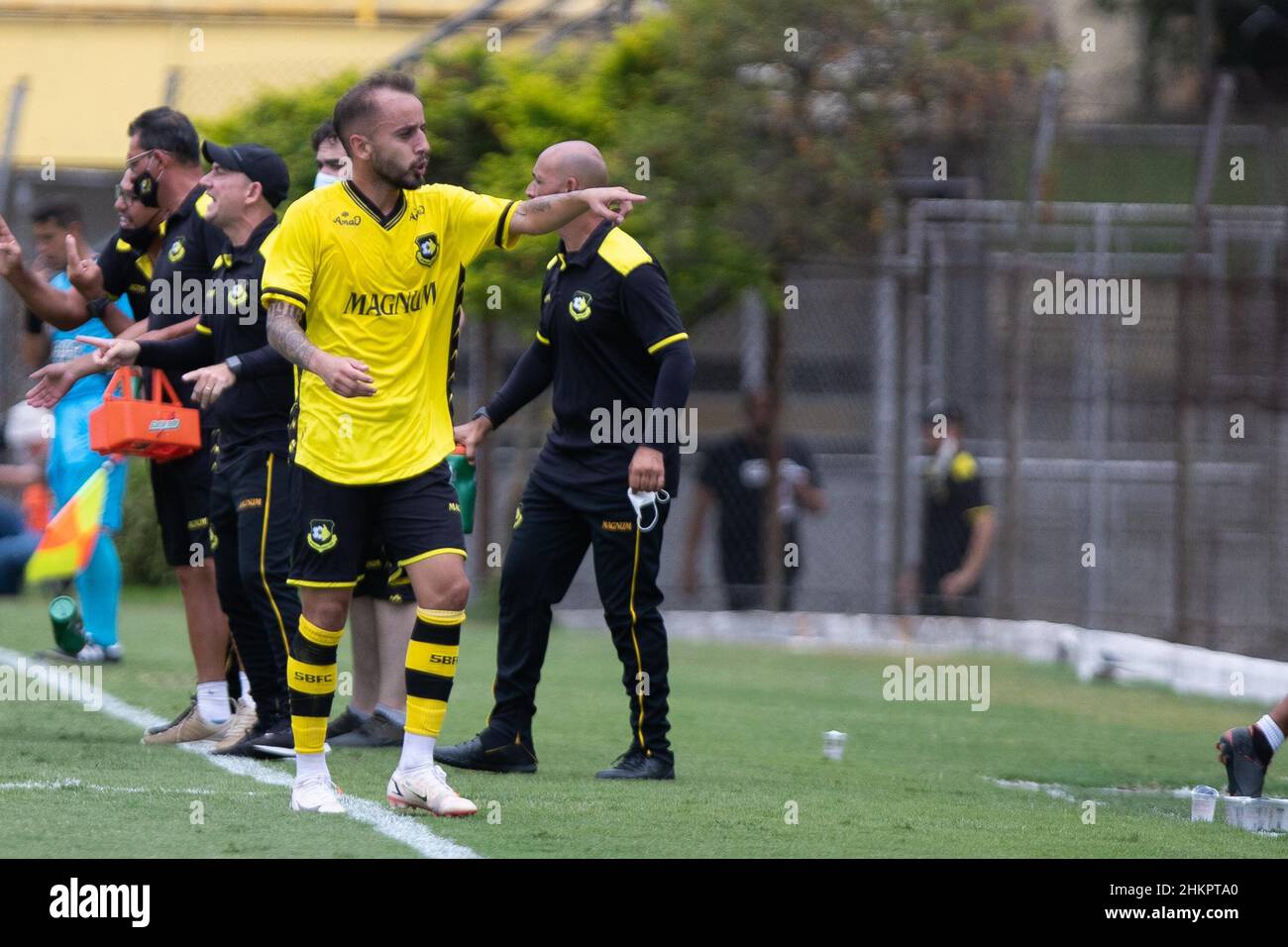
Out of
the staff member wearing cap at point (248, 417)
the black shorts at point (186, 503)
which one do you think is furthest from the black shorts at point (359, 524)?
the black shorts at point (186, 503)

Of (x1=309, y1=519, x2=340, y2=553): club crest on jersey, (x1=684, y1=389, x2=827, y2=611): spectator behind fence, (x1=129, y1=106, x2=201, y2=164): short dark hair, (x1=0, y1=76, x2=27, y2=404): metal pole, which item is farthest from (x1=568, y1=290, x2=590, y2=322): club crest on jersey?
(x1=0, y1=76, x2=27, y2=404): metal pole

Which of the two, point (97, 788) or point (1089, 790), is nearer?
point (97, 788)

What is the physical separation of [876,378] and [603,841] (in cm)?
967

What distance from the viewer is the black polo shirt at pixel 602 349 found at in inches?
291

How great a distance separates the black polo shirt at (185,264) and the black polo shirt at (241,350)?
0.25 meters

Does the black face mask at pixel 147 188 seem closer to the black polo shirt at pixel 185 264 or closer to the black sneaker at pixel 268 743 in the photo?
the black polo shirt at pixel 185 264

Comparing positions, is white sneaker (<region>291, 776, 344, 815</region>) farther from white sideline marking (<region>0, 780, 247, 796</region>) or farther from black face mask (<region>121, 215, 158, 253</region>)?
black face mask (<region>121, 215, 158, 253</region>)

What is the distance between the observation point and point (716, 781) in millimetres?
7504

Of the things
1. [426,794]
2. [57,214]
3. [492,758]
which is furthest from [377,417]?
[57,214]

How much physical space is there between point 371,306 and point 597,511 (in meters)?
1.55

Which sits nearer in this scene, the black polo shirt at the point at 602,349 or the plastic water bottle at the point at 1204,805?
the plastic water bottle at the point at 1204,805

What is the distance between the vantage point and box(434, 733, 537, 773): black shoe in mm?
7453

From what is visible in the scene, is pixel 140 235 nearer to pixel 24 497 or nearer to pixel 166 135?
pixel 166 135
